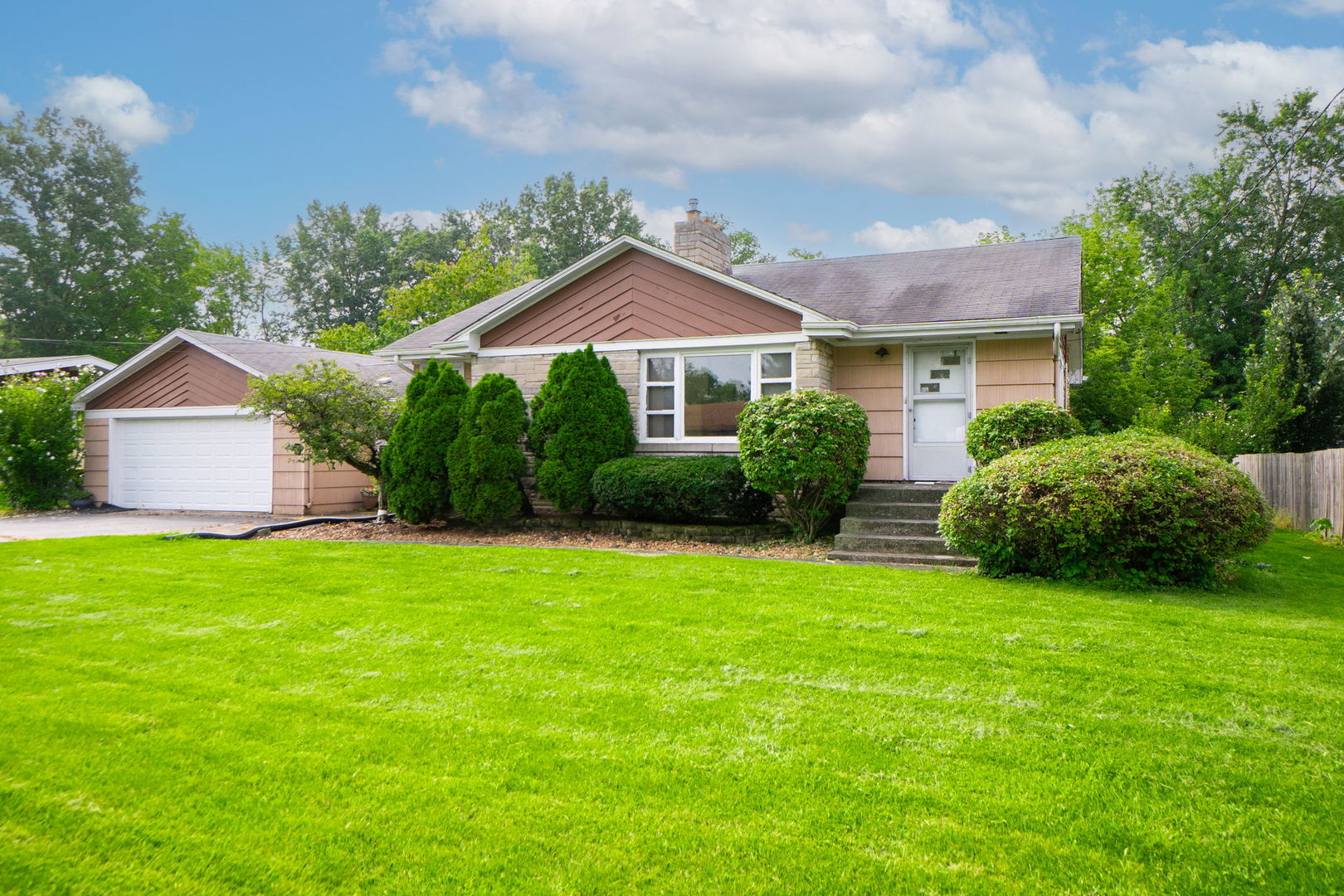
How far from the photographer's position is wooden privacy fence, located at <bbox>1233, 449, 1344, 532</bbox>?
38.6 ft

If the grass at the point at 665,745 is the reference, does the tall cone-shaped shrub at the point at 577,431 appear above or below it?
above

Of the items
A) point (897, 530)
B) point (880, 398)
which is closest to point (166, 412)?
point (880, 398)

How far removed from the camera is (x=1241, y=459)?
15.8 m

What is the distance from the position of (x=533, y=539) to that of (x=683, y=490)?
2.21 meters

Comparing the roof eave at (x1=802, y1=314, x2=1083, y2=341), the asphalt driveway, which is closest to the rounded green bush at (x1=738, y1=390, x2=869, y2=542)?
the roof eave at (x1=802, y1=314, x2=1083, y2=341)

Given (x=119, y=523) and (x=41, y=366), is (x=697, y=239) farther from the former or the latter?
(x=41, y=366)

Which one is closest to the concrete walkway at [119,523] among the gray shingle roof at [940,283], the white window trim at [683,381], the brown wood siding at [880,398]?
the white window trim at [683,381]

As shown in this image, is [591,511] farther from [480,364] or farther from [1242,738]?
[1242,738]

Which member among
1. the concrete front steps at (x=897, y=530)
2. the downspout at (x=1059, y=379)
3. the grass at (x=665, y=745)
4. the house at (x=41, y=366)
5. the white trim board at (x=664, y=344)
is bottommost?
the grass at (x=665, y=745)

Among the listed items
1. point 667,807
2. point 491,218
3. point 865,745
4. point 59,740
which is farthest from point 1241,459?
point 491,218

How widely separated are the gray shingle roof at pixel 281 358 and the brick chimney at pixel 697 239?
6.15 metres

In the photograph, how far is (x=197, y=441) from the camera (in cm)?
1656

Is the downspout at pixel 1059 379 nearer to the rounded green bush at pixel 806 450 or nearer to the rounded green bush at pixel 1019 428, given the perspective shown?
the rounded green bush at pixel 1019 428

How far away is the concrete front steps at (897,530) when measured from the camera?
9.16 meters
